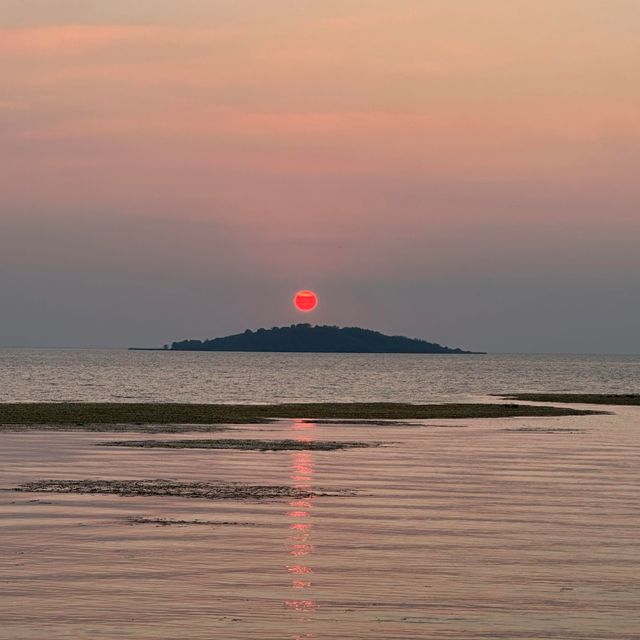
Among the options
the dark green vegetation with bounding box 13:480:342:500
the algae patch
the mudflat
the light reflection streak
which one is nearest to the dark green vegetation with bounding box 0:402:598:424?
the mudflat

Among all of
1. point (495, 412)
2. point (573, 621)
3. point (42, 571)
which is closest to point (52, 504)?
point (42, 571)

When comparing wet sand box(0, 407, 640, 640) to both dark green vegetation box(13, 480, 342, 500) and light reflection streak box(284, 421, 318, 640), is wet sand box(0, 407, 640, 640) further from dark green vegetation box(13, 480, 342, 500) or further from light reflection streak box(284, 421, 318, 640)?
dark green vegetation box(13, 480, 342, 500)

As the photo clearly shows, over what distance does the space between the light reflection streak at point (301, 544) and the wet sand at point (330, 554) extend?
0.05 m

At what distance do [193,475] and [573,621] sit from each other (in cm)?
2187

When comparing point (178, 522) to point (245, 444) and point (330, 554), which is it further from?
point (245, 444)

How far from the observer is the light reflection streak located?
18125 millimetres

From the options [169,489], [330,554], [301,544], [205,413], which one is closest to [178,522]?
[301,544]

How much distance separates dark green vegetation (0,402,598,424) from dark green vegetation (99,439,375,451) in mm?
9415

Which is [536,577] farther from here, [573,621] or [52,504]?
[52,504]

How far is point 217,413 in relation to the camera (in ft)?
268

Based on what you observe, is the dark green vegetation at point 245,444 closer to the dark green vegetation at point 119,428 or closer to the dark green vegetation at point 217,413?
the dark green vegetation at point 119,428

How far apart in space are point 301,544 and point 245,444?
1143 inches

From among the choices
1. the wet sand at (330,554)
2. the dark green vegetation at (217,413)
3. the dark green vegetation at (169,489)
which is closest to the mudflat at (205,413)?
the dark green vegetation at (217,413)

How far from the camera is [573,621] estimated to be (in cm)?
1742
